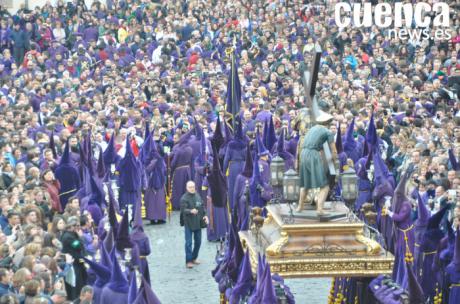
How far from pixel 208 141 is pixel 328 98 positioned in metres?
5.16

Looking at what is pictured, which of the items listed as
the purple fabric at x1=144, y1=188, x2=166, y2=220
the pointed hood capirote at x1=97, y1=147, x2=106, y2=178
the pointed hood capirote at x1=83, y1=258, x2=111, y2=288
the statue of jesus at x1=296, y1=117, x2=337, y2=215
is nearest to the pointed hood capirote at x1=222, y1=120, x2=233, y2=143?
the purple fabric at x1=144, y1=188, x2=166, y2=220

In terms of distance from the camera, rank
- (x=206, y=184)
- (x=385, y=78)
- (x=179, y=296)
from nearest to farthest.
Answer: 1. (x=179, y=296)
2. (x=206, y=184)
3. (x=385, y=78)

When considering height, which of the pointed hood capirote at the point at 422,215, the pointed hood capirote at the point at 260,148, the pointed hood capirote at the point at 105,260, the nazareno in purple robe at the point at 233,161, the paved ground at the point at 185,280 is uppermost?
the pointed hood capirote at the point at 260,148

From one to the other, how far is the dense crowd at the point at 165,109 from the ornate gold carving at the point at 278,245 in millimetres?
1852

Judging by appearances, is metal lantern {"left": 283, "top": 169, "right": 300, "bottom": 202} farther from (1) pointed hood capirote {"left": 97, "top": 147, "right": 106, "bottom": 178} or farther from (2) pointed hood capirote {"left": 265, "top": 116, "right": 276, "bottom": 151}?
(2) pointed hood capirote {"left": 265, "top": 116, "right": 276, "bottom": 151}

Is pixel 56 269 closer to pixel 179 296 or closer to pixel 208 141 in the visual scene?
pixel 179 296

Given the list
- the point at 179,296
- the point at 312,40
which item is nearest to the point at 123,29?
the point at 312,40

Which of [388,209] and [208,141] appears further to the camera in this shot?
[208,141]

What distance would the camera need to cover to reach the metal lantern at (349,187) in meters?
18.6

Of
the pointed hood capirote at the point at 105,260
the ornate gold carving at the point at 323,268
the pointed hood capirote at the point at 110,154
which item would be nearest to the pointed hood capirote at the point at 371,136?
the pointed hood capirote at the point at 110,154

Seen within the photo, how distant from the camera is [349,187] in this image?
1858cm

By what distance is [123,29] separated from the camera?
43500mm

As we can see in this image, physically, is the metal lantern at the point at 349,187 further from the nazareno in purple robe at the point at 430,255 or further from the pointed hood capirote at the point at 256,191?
the pointed hood capirote at the point at 256,191

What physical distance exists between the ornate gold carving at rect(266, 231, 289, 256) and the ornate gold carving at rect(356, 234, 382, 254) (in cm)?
103
